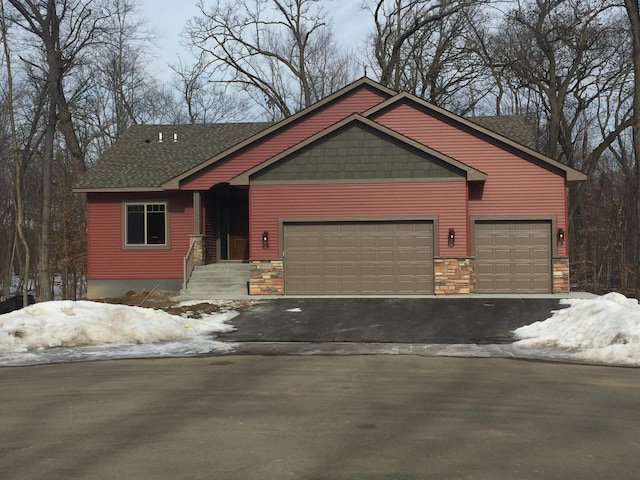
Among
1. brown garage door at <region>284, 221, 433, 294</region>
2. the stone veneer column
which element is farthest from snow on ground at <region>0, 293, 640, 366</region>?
the stone veneer column

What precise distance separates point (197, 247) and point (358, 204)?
5.84 m

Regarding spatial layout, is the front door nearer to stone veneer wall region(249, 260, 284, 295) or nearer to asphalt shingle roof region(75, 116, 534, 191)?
asphalt shingle roof region(75, 116, 534, 191)

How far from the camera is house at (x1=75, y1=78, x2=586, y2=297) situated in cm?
1953

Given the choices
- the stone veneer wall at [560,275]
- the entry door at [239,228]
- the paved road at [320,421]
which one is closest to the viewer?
the paved road at [320,421]

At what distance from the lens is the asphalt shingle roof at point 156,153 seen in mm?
22875

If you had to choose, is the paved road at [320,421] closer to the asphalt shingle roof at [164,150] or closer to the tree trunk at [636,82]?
the tree trunk at [636,82]

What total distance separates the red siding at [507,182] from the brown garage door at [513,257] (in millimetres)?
437

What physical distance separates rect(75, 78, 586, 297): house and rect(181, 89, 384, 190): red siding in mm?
51

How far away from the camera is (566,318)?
1302 cm

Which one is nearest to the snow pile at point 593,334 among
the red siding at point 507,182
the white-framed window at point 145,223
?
the red siding at point 507,182

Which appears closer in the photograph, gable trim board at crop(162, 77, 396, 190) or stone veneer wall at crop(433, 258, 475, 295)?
stone veneer wall at crop(433, 258, 475, 295)

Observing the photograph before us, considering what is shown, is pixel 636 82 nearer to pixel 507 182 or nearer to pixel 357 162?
pixel 507 182

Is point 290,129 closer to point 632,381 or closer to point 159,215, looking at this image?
point 159,215

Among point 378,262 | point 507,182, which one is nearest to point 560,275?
point 507,182
